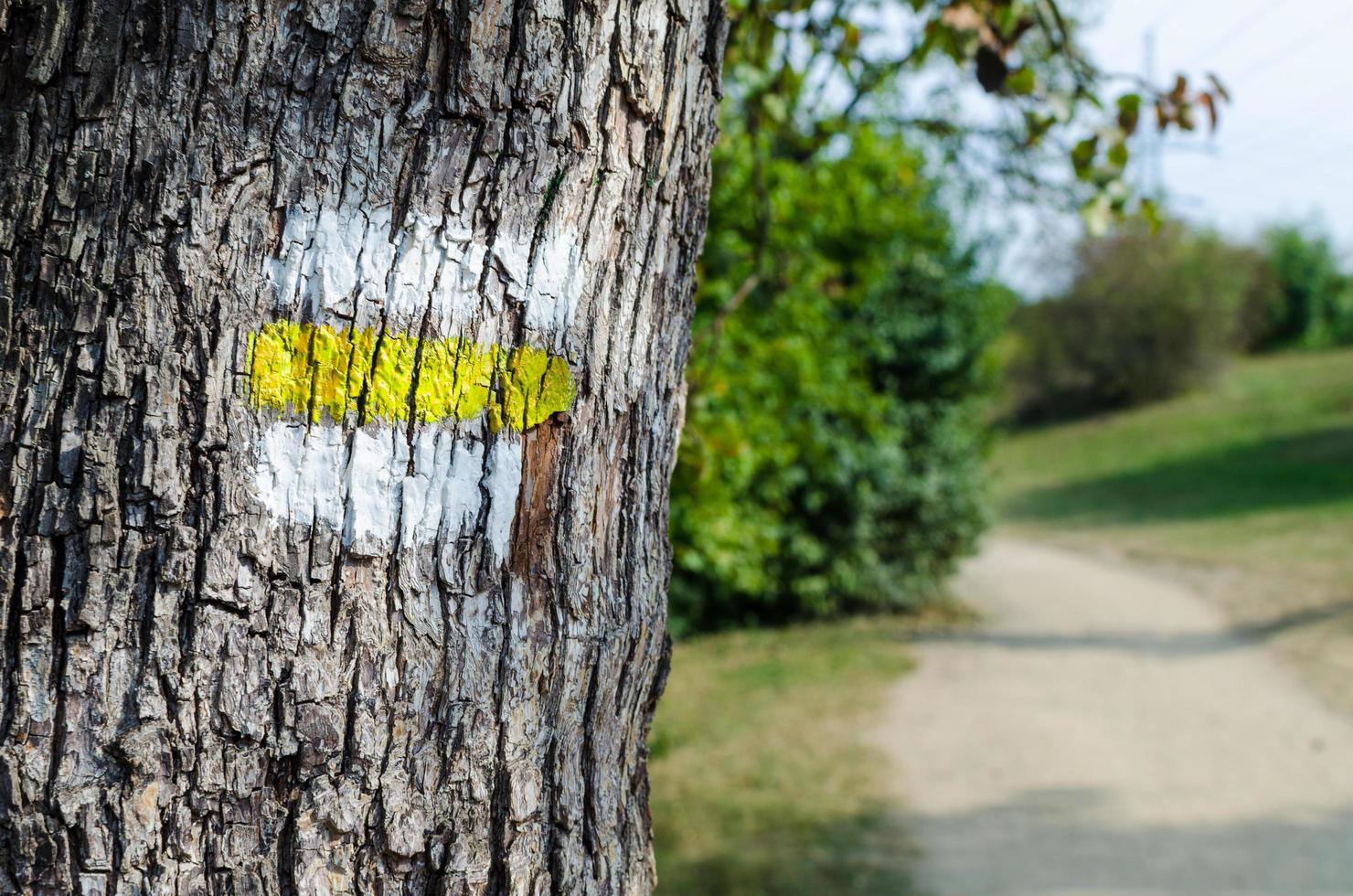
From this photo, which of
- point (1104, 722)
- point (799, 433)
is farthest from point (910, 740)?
point (799, 433)

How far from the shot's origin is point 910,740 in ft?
25.3

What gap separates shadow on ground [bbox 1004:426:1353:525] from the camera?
18.4m

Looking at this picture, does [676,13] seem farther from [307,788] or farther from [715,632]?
[715,632]

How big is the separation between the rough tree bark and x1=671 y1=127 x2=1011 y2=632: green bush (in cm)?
382

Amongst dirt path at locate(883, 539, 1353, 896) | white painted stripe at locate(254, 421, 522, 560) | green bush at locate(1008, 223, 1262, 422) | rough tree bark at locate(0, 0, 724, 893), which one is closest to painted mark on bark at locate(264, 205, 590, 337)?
rough tree bark at locate(0, 0, 724, 893)

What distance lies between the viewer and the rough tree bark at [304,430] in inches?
41.7

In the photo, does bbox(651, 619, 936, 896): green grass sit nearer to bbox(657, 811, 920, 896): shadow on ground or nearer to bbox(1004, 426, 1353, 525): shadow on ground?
bbox(657, 811, 920, 896): shadow on ground

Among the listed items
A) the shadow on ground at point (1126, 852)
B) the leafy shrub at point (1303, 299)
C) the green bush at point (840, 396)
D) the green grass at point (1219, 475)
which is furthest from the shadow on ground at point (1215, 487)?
the leafy shrub at point (1303, 299)

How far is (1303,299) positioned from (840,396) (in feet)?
→ 114

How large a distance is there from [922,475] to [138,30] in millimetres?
11221

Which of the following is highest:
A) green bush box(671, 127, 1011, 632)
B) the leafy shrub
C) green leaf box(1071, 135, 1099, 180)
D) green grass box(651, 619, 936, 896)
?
the leafy shrub

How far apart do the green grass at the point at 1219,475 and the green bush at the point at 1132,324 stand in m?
1.17

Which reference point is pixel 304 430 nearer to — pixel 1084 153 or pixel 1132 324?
pixel 1084 153

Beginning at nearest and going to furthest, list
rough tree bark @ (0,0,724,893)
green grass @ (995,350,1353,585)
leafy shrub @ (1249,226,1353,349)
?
1. rough tree bark @ (0,0,724,893)
2. green grass @ (995,350,1353,585)
3. leafy shrub @ (1249,226,1353,349)
